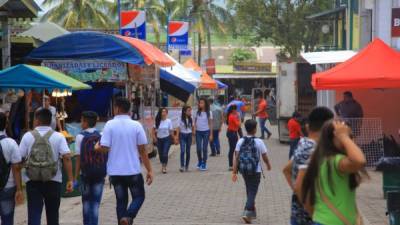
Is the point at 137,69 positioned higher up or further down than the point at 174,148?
higher up

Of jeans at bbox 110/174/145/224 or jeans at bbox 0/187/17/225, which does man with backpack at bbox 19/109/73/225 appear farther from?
jeans at bbox 110/174/145/224

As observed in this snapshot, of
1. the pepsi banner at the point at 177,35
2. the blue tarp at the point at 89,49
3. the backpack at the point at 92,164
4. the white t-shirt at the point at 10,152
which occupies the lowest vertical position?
the backpack at the point at 92,164

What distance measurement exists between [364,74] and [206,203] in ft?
13.1

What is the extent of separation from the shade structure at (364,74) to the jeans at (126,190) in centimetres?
624

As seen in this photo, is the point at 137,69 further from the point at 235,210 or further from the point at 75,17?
the point at 75,17

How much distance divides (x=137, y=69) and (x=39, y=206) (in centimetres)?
1071

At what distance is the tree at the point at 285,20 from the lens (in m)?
40.9

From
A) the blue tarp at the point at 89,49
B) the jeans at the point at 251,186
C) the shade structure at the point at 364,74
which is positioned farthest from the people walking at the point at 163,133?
the jeans at the point at 251,186

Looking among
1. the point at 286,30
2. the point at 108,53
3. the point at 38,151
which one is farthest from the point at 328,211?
the point at 286,30

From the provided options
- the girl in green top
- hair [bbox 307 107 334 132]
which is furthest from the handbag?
hair [bbox 307 107 334 132]

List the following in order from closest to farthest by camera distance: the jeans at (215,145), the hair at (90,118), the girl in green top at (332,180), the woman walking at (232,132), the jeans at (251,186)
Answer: the girl in green top at (332,180), the hair at (90,118), the jeans at (251,186), the woman walking at (232,132), the jeans at (215,145)

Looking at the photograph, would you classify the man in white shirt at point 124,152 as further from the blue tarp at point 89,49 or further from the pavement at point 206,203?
the blue tarp at point 89,49

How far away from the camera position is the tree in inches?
1610

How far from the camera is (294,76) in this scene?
27.5 metres
